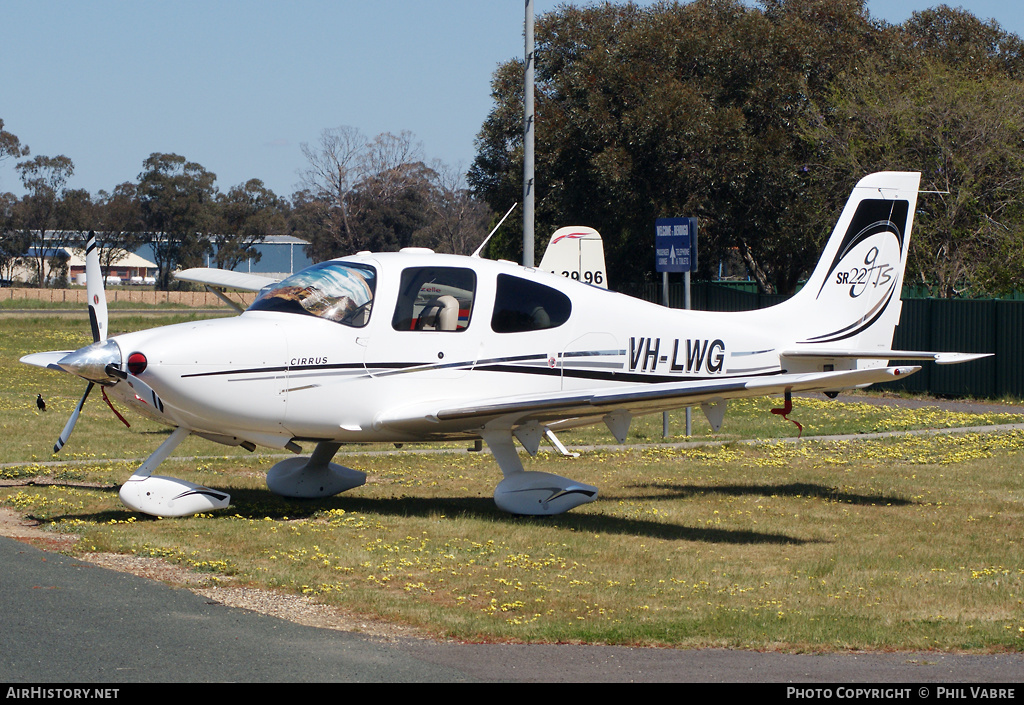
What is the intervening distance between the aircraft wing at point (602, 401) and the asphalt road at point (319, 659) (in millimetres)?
3237

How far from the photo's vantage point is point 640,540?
10.5 meters

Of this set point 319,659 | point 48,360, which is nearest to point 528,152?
point 48,360

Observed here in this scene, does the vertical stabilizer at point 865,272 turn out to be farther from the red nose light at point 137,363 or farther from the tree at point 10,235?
the tree at point 10,235

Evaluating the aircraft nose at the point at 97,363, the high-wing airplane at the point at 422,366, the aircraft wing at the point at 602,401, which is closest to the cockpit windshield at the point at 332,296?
the high-wing airplane at the point at 422,366

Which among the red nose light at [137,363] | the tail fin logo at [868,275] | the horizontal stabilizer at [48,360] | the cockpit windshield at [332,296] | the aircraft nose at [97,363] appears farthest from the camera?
the tail fin logo at [868,275]

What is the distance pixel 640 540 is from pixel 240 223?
9155 centimetres

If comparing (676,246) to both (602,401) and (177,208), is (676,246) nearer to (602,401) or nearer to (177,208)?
(602,401)

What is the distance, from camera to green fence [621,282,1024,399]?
25469 millimetres

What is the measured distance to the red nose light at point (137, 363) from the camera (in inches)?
396

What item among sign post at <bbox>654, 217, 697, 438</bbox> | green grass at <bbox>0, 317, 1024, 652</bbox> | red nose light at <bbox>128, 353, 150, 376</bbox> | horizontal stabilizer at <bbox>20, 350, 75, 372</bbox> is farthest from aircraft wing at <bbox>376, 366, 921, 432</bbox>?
sign post at <bbox>654, 217, 697, 438</bbox>

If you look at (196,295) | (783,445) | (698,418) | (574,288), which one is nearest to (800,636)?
(574,288)

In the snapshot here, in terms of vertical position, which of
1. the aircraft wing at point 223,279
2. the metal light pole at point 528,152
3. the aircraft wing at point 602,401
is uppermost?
the metal light pole at point 528,152

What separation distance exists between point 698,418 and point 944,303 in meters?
8.75

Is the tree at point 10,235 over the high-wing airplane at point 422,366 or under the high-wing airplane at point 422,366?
over
